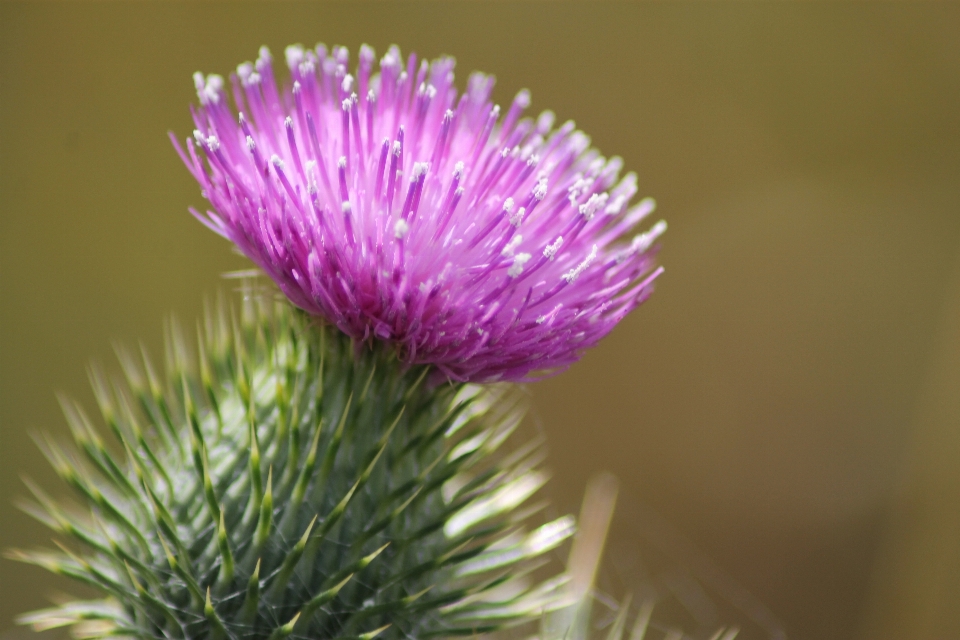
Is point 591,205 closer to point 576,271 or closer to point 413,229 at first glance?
point 576,271

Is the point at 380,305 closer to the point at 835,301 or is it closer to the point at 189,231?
the point at 189,231

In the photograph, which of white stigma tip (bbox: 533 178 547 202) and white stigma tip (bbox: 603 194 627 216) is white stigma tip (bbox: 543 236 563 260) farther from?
white stigma tip (bbox: 603 194 627 216)

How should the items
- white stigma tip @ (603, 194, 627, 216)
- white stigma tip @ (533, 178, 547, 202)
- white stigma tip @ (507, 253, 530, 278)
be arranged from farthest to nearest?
white stigma tip @ (603, 194, 627, 216) < white stigma tip @ (533, 178, 547, 202) < white stigma tip @ (507, 253, 530, 278)

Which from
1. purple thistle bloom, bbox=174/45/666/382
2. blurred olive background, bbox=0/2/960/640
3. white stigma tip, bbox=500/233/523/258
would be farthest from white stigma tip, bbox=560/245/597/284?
blurred olive background, bbox=0/2/960/640

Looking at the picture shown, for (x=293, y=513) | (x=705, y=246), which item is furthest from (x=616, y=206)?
(x=705, y=246)

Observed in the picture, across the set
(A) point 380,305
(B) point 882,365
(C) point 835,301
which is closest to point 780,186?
(C) point 835,301

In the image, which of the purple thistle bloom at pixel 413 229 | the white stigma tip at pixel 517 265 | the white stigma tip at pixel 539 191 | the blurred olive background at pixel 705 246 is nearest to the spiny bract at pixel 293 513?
the purple thistle bloom at pixel 413 229
